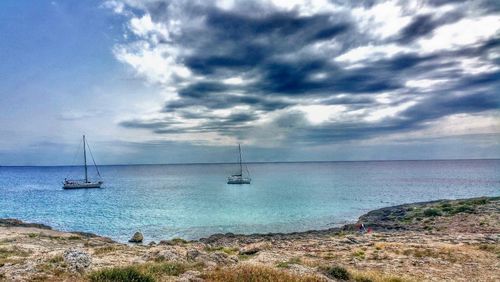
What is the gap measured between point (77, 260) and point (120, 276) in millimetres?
4329

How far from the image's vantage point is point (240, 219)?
59094 mm

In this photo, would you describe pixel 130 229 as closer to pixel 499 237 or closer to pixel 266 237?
pixel 266 237

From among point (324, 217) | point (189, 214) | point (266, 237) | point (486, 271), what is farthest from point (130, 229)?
point (486, 271)

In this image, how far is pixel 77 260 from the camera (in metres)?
15.4

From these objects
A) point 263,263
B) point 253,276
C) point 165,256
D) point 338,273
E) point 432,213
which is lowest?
point 432,213

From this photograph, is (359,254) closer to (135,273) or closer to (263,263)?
(263,263)

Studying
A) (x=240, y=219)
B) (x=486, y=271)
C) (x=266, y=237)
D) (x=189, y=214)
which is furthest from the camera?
(x=189, y=214)

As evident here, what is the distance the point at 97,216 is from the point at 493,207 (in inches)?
2682

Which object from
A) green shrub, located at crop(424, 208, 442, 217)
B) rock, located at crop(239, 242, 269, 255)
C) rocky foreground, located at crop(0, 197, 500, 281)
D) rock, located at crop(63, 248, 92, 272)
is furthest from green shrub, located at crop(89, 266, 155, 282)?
green shrub, located at crop(424, 208, 442, 217)

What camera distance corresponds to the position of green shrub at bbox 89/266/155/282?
12.3m

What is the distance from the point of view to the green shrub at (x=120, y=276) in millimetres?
12305

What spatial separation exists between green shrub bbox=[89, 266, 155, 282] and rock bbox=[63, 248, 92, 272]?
2356 mm

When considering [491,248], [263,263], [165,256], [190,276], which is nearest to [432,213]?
[491,248]

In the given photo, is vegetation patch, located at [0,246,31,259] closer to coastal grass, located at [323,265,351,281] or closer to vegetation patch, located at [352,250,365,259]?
coastal grass, located at [323,265,351,281]
